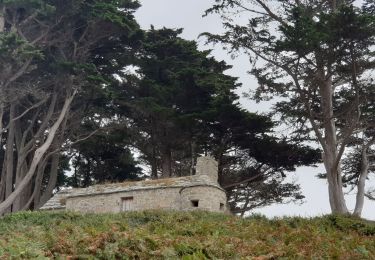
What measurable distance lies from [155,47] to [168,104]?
3.13m

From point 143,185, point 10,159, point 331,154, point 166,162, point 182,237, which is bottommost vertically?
point 182,237

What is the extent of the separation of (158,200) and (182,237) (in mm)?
7662

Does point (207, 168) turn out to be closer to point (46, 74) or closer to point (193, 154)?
point (193, 154)

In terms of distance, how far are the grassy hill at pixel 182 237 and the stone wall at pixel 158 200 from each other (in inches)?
73.2

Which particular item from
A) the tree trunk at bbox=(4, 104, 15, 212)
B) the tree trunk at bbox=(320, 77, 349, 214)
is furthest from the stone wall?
the tree trunk at bbox=(4, 104, 15, 212)

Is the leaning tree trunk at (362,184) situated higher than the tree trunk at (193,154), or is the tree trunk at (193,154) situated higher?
the tree trunk at (193,154)

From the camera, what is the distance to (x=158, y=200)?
62.3ft

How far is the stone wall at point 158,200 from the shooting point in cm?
1850

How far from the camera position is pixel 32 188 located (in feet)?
85.1

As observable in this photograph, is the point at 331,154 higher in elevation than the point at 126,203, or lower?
higher

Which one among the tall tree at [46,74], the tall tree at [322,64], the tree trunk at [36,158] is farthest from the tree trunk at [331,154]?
the tree trunk at [36,158]

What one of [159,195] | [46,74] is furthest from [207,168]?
[46,74]

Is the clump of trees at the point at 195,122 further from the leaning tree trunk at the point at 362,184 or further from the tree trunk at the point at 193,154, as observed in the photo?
the leaning tree trunk at the point at 362,184

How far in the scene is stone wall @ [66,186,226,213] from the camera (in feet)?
60.7
